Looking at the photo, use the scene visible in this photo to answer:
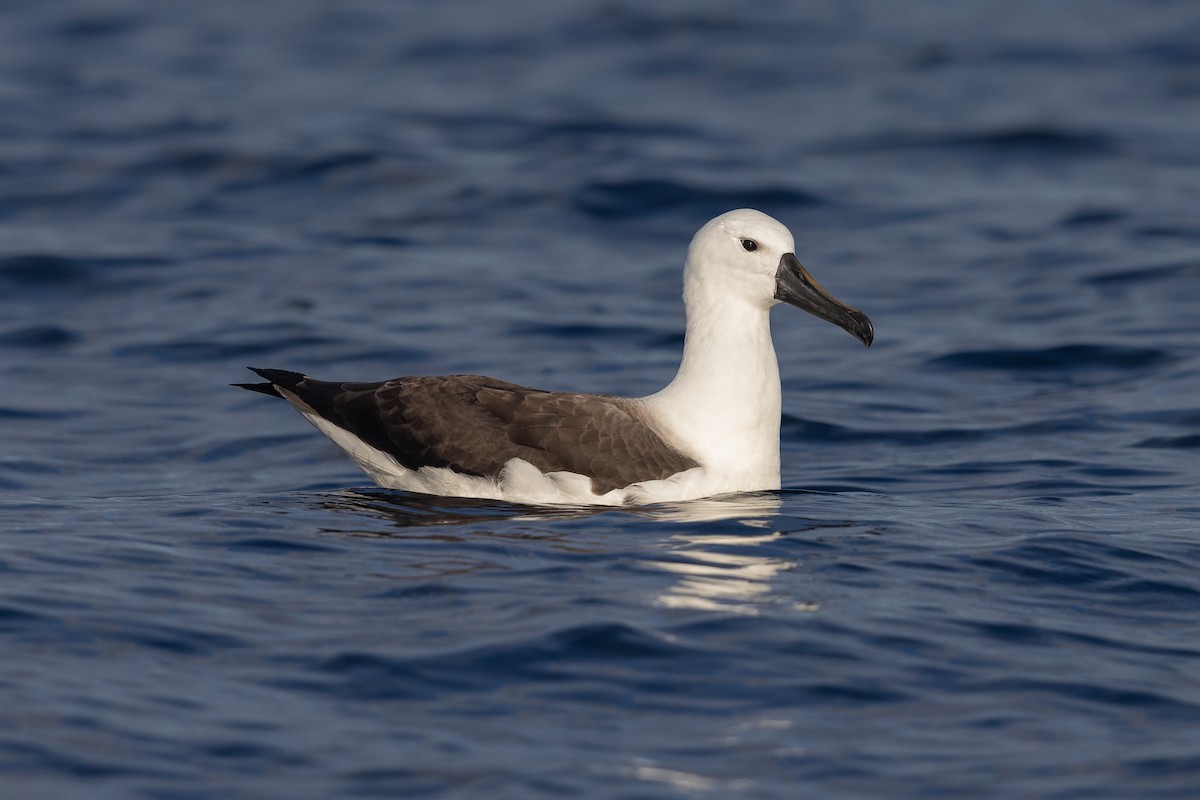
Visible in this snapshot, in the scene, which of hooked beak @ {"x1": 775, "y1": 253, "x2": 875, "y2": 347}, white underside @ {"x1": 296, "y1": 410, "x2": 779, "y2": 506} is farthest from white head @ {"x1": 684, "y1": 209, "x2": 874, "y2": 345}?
white underside @ {"x1": 296, "y1": 410, "x2": 779, "y2": 506}

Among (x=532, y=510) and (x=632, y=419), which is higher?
(x=632, y=419)

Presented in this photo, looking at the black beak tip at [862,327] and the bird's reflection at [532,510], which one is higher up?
the black beak tip at [862,327]

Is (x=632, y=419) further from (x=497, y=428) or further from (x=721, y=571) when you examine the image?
(x=721, y=571)

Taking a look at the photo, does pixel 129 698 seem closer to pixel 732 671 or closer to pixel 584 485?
pixel 732 671

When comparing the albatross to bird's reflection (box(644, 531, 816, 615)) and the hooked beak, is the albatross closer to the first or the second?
the hooked beak

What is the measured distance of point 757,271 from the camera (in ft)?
33.4

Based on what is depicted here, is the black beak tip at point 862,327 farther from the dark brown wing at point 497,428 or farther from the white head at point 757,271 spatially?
the dark brown wing at point 497,428

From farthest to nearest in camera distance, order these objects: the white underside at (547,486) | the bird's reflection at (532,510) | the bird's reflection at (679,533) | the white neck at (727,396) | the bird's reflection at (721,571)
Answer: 1. the white neck at (727,396)
2. the white underside at (547,486)
3. the bird's reflection at (532,510)
4. the bird's reflection at (679,533)
5. the bird's reflection at (721,571)

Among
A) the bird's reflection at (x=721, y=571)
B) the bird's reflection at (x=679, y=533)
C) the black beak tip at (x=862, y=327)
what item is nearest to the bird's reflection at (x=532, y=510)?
the bird's reflection at (x=679, y=533)

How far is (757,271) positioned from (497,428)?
1807mm

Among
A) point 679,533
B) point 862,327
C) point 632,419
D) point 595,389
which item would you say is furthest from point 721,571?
point 595,389

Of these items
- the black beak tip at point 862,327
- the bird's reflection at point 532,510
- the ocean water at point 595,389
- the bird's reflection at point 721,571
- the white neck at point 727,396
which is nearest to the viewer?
the ocean water at point 595,389

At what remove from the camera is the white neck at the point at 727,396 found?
9805 mm

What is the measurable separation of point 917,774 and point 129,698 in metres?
2.96
